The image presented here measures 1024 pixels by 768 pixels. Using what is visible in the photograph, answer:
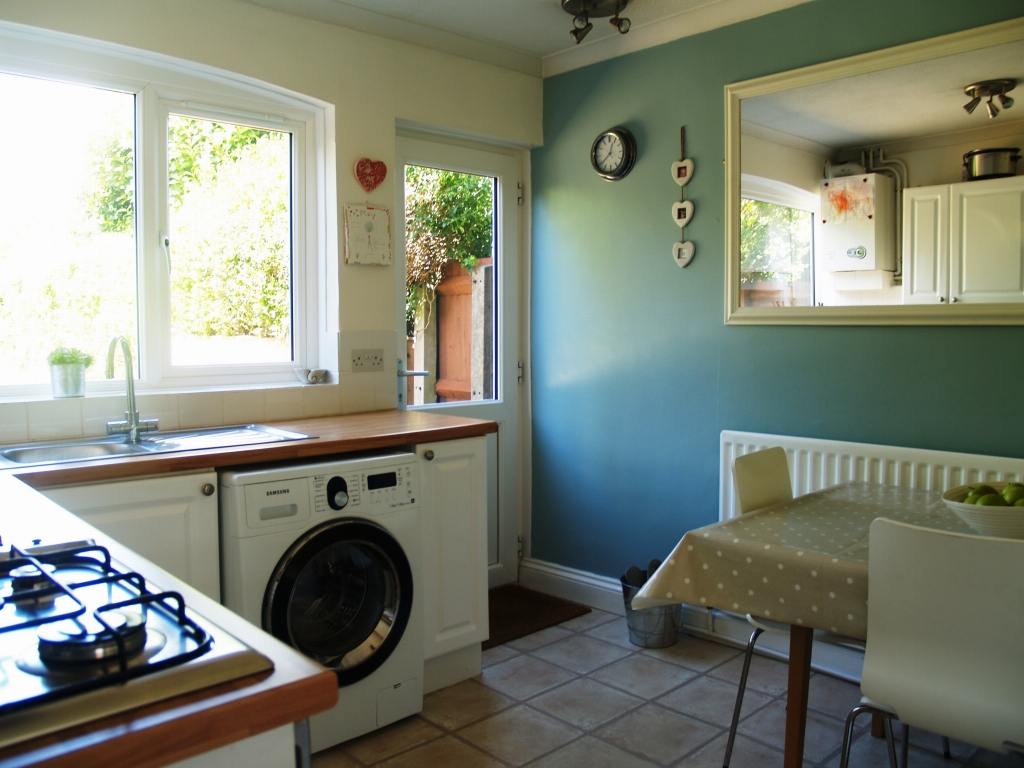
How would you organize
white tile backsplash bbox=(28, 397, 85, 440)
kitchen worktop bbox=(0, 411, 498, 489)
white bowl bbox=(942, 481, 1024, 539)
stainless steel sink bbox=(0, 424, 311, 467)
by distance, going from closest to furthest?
white bowl bbox=(942, 481, 1024, 539), kitchen worktop bbox=(0, 411, 498, 489), stainless steel sink bbox=(0, 424, 311, 467), white tile backsplash bbox=(28, 397, 85, 440)

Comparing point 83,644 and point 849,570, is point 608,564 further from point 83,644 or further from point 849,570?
point 83,644

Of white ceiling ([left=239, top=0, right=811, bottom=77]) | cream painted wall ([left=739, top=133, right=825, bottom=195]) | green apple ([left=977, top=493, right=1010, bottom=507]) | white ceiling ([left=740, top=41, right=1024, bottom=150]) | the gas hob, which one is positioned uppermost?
white ceiling ([left=239, top=0, right=811, bottom=77])

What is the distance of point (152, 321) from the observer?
288 cm

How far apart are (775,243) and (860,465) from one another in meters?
0.88

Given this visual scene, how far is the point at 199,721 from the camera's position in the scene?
71 centimetres

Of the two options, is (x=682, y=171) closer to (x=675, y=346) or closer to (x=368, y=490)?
(x=675, y=346)

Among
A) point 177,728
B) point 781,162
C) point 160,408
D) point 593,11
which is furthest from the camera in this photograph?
point 593,11

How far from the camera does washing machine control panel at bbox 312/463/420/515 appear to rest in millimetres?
2406

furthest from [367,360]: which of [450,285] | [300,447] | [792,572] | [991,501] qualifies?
[991,501]

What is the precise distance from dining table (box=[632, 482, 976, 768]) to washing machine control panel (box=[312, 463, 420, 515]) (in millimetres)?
890

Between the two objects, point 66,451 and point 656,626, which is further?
point 656,626

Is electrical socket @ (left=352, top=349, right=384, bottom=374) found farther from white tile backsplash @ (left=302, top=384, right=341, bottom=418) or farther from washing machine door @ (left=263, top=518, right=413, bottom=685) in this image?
washing machine door @ (left=263, top=518, right=413, bottom=685)

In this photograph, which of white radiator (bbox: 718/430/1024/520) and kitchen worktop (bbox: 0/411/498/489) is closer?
kitchen worktop (bbox: 0/411/498/489)

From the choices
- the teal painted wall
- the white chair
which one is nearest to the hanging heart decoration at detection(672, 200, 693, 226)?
the teal painted wall
